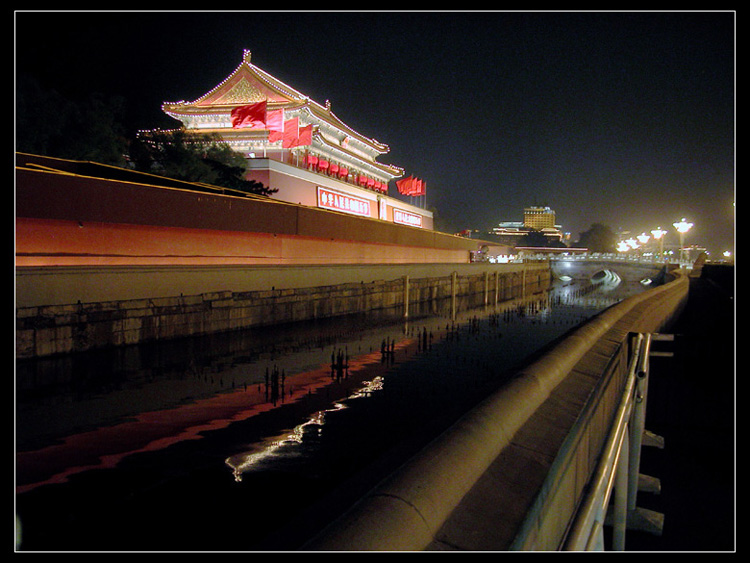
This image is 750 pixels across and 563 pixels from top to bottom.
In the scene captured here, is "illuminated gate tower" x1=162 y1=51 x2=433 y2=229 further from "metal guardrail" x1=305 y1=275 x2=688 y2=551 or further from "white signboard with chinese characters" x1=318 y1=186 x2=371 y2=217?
"metal guardrail" x1=305 y1=275 x2=688 y2=551

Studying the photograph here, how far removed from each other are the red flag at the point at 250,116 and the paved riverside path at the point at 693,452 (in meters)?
26.7

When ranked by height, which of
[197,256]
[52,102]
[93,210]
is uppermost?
[52,102]

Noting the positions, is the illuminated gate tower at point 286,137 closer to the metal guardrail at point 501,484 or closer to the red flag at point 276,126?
the red flag at point 276,126

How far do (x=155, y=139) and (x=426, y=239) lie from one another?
18.5 metres

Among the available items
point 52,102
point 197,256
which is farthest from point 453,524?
point 52,102

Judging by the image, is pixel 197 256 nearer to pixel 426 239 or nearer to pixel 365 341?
pixel 365 341

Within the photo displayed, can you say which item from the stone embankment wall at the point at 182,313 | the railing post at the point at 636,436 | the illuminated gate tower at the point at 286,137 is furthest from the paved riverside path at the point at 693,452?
the illuminated gate tower at the point at 286,137

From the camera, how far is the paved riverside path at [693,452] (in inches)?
175

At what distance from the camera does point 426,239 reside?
34344mm

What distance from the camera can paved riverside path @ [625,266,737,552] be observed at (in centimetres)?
443

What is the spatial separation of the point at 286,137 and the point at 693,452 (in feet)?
97.0

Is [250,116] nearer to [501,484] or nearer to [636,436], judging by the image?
[636,436]

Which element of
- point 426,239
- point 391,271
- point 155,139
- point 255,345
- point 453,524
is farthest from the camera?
point 426,239

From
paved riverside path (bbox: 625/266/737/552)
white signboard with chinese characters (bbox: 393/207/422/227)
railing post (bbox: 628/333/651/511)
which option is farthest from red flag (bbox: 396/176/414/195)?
railing post (bbox: 628/333/651/511)
